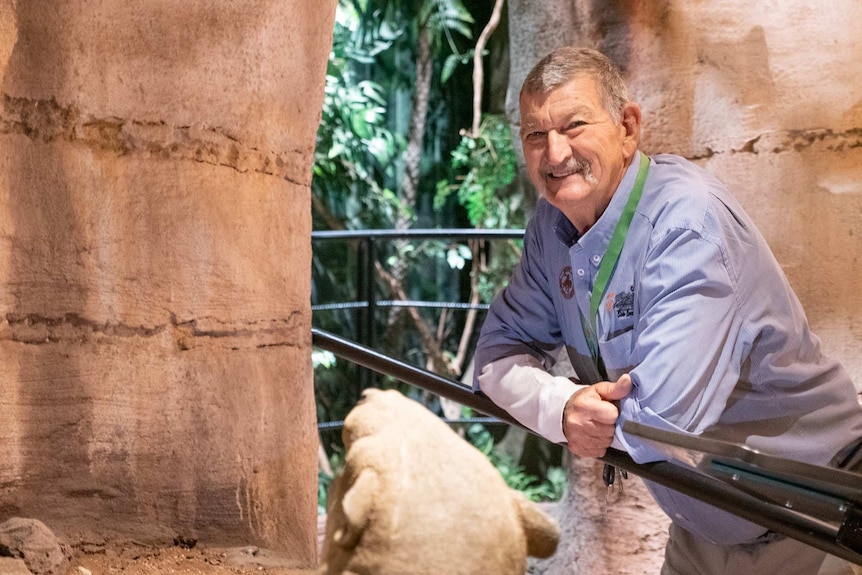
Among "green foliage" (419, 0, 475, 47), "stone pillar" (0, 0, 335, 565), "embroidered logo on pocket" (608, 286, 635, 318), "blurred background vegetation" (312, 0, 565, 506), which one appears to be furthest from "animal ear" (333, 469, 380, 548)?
"green foliage" (419, 0, 475, 47)

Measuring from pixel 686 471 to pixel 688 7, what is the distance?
5.89ft

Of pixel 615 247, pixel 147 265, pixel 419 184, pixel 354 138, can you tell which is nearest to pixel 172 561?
pixel 147 265

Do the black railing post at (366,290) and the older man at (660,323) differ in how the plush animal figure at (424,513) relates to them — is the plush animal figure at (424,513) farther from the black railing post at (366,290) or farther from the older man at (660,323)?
the black railing post at (366,290)

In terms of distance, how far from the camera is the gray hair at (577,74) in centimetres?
151

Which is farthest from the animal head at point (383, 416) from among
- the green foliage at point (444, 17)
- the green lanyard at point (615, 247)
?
the green foliage at point (444, 17)

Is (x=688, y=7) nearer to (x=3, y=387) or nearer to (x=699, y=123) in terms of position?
(x=699, y=123)

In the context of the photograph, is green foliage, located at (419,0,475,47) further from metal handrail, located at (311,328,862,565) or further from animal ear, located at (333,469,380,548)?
A: animal ear, located at (333,469,380,548)

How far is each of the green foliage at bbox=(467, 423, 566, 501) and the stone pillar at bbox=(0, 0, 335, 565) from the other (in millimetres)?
3559

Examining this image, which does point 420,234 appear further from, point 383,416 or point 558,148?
point 383,416

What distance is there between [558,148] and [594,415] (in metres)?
0.42

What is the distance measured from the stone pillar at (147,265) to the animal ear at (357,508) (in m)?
0.88

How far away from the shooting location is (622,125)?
1.55 m

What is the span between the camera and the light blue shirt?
1301 millimetres

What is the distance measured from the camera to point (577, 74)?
1.50 meters
